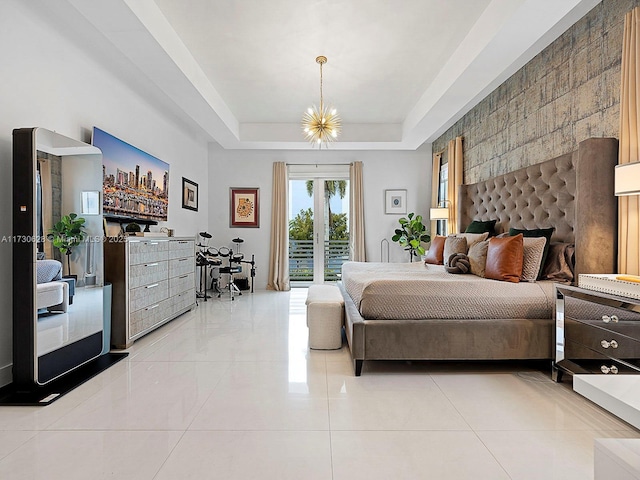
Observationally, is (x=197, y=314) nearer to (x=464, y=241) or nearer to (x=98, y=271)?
(x=98, y=271)

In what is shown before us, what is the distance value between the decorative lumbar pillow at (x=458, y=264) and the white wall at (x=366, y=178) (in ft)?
10.9

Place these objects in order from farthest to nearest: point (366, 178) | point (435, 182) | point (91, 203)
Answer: point (366, 178)
point (435, 182)
point (91, 203)

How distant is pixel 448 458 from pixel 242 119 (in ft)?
18.0

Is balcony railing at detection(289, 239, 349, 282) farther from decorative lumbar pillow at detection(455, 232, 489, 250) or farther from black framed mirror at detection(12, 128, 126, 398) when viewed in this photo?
black framed mirror at detection(12, 128, 126, 398)

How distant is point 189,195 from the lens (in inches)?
240

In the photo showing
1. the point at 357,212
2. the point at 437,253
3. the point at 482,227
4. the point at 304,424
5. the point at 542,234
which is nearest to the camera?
the point at 304,424

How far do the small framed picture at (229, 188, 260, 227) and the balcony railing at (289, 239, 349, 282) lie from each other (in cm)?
89

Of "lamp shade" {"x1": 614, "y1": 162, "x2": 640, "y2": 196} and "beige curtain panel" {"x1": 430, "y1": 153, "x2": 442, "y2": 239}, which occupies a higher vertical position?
"beige curtain panel" {"x1": 430, "y1": 153, "x2": 442, "y2": 239}

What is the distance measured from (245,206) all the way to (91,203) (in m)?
4.21

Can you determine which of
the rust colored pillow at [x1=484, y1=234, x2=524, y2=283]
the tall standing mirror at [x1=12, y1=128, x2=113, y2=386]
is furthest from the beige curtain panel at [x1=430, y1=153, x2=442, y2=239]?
the tall standing mirror at [x1=12, y1=128, x2=113, y2=386]

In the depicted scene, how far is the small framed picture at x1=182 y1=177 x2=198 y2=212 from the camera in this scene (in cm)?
587

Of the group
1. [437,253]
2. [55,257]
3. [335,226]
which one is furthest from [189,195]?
[437,253]

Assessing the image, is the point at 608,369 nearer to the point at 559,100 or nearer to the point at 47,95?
the point at 559,100

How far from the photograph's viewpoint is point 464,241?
166 inches
